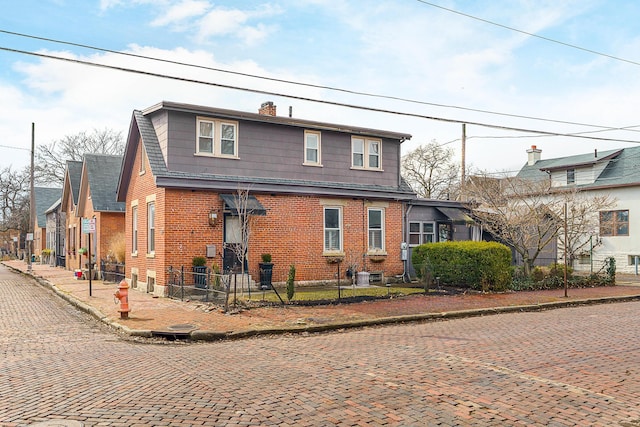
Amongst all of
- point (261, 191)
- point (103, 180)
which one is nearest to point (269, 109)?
point (261, 191)

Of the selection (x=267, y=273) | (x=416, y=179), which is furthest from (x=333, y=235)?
(x=416, y=179)

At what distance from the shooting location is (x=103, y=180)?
97.2ft

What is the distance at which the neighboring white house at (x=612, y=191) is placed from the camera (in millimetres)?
30953

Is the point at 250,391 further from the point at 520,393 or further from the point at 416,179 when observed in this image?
the point at 416,179

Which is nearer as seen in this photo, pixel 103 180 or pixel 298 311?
pixel 298 311

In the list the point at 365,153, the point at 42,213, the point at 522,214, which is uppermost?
the point at 365,153

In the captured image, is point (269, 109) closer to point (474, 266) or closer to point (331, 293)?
point (331, 293)

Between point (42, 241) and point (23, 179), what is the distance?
915 inches

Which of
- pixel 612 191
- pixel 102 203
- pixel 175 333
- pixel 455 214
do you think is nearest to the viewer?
pixel 175 333

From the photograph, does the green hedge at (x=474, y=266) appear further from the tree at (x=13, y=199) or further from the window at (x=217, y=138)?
the tree at (x=13, y=199)

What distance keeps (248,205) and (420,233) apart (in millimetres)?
8908

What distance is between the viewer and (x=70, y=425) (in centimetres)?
560

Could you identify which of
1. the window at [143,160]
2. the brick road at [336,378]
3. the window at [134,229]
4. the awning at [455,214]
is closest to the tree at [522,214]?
the awning at [455,214]

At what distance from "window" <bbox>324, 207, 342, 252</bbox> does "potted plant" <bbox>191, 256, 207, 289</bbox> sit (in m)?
5.11
